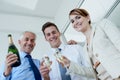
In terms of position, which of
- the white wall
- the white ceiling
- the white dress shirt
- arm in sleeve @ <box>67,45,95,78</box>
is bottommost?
arm in sleeve @ <box>67,45,95,78</box>

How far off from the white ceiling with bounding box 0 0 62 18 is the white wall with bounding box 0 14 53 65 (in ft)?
0.22

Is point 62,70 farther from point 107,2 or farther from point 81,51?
point 107,2

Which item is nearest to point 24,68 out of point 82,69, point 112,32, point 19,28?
point 82,69

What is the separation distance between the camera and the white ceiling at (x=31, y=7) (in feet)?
9.30

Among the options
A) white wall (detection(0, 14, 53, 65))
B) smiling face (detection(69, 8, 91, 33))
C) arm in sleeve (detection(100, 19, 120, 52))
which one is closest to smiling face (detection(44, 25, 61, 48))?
smiling face (detection(69, 8, 91, 33))

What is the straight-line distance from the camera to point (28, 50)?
1.76 metres

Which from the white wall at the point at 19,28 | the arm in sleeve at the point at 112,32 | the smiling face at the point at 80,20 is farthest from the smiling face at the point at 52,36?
the white wall at the point at 19,28

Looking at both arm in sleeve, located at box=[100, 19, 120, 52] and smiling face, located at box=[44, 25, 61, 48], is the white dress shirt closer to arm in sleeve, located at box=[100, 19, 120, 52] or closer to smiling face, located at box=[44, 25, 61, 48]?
smiling face, located at box=[44, 25, 61, 48]

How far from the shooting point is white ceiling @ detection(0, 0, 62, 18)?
2834 millimetres

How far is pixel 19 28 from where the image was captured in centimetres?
295

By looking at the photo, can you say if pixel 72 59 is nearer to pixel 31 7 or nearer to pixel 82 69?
pixel 82 69

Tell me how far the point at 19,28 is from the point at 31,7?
316mm

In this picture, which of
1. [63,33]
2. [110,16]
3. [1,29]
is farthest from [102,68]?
[1,29]

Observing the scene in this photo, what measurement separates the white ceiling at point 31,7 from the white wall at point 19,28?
0.07 metres
